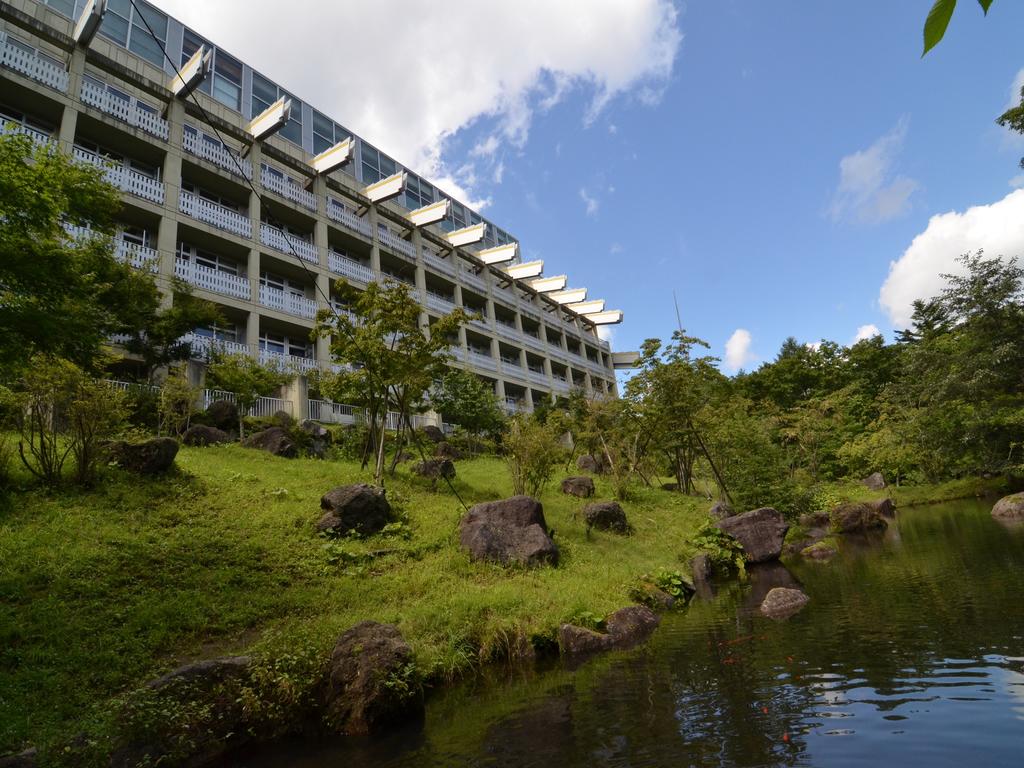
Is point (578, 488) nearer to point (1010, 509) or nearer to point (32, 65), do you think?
point (1010, 509)

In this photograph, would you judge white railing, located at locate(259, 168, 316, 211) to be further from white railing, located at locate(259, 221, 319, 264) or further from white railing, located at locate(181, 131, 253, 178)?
white railing, located at locate(259, 221, 319, 264)

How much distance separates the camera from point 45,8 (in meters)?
20.5

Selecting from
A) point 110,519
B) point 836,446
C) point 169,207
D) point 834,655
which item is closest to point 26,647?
point 110,519

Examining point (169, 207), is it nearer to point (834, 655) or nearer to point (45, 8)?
point (45, 8)

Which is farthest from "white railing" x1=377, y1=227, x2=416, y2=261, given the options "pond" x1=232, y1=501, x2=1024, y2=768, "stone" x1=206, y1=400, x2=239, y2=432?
"pond" x1=232, y1=501, x2=1024, y2=768

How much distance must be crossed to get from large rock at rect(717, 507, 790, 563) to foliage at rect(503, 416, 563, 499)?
5.45 m

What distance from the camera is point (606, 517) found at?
616 inches

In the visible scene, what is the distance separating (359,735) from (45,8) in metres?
28.2

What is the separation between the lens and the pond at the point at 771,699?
428cm

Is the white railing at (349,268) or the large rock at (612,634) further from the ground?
the white railing at (349,268)

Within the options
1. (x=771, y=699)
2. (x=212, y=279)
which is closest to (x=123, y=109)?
(x=212, y=279)

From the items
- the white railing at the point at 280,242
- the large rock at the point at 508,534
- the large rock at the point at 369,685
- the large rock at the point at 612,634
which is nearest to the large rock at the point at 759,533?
the large rock at the point at 508,534

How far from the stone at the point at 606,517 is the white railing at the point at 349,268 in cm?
1699

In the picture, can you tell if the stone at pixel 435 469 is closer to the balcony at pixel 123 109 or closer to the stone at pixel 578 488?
the stone at pixel 578 488
